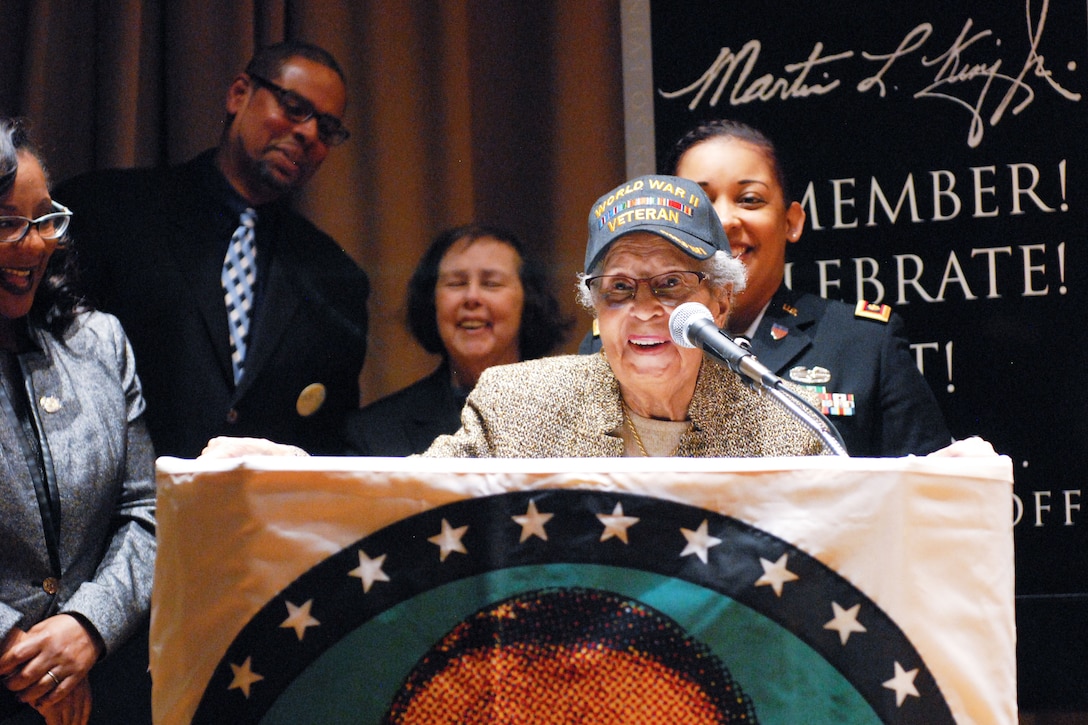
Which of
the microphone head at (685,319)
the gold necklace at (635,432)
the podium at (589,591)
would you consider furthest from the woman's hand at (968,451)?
the gold necklace at (635,432)

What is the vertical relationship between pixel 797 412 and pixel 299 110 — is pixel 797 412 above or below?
below

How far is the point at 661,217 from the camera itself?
186cm

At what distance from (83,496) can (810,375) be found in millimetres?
1439

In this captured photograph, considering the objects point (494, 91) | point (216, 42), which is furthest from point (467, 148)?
point (216, 42)

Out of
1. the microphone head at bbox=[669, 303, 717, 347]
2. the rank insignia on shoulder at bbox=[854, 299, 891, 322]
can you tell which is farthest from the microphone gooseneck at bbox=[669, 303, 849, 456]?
the rank insignia on shoulder at bbox=[854, 299, 891, 322]

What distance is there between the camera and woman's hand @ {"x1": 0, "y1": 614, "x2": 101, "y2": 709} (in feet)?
6.61

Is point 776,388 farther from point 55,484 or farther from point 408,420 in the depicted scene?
point 408,420

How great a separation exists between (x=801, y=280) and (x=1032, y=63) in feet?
2.58

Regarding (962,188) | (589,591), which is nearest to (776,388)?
(589,591)

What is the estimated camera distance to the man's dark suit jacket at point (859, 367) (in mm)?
2332

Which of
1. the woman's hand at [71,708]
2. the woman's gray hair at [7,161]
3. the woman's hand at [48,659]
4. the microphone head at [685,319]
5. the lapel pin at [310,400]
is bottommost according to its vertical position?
the woman's hand at [71,708]

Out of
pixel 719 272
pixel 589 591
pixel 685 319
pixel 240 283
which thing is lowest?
pixel 589 591

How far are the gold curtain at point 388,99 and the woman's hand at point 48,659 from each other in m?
1.22

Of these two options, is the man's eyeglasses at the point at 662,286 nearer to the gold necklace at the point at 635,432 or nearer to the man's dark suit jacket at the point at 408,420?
the gold necklace at the point at 635,432
